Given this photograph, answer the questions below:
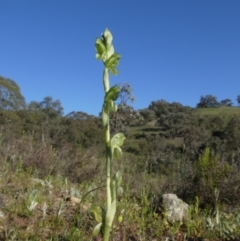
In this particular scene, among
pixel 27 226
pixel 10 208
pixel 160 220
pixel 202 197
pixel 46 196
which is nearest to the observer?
pixel 27 226

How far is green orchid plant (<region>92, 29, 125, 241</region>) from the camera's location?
259 cm

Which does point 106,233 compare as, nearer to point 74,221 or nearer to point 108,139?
A: point 108,139

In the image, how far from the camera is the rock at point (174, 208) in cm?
470

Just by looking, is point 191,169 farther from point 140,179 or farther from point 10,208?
point 10,208

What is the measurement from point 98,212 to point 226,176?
3.67 m

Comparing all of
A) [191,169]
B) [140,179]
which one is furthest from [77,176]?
[191,169]

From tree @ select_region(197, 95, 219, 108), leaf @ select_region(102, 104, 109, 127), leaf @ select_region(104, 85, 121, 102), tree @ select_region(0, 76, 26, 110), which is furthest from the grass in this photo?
tree @ select_region(197, 95, 219, 108)

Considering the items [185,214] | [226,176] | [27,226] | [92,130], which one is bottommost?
[27,226]

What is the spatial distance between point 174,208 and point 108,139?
2.45 meters

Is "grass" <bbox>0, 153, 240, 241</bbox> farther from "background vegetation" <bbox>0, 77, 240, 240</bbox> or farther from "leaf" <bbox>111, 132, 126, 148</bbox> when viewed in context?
"leaf" <bbox>111, 132, 126, 148</bbox>

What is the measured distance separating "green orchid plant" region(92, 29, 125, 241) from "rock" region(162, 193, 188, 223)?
6.78ft

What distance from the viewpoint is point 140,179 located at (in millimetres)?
7340

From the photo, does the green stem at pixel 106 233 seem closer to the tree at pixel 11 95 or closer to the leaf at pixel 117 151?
the leaf at pixel 117 151

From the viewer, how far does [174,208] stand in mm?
4816
